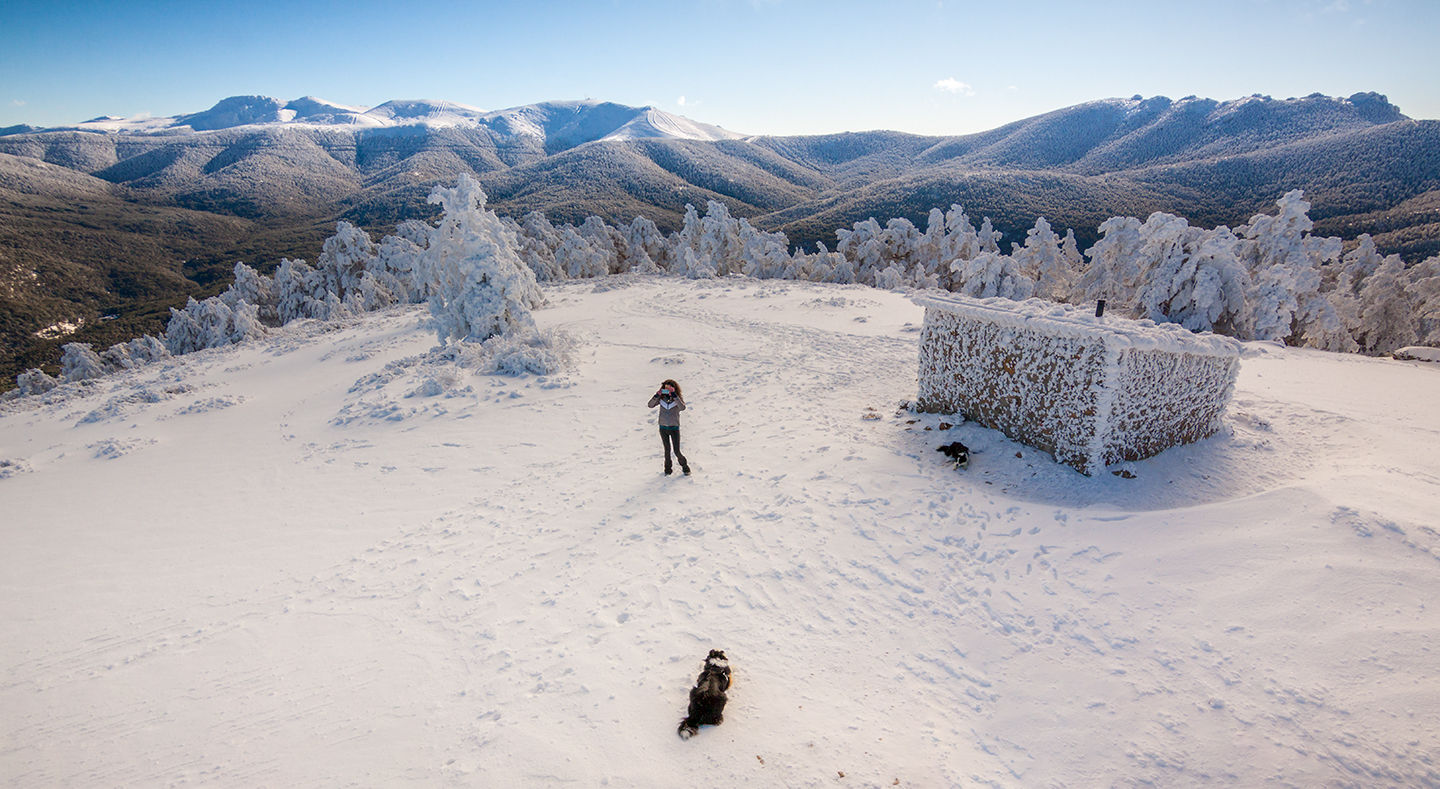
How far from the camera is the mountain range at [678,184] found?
6450cm

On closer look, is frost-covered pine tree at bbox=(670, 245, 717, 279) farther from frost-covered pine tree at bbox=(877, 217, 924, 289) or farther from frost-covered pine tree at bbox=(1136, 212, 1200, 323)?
frost-covered pine tree at bbox=(1136, 212, 1200, 323)

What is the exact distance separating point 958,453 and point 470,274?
13912 millimetres

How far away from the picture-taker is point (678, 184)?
113 m

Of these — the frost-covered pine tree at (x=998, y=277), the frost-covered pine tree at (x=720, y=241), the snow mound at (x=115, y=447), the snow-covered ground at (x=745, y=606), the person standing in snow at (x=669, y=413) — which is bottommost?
the snow-covered ground at (x=745, y=606)

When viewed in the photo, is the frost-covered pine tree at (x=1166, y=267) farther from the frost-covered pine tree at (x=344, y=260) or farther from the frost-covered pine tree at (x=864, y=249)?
the frost-covered pine tree at (x=344, y=260)

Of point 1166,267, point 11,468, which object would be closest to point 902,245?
point 1166,267

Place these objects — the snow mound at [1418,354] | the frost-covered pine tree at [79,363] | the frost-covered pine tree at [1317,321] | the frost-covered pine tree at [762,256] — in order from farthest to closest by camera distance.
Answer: the frost-covered pine tree at [762,256]
the frost-covered pine tree at [79,363]
the frost-covered pine tree at [1317,321]
the snow mound at [1418,354]

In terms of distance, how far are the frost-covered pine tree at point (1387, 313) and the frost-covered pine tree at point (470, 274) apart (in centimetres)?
3223

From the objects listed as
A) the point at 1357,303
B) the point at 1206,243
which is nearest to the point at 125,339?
the point at 1206,243

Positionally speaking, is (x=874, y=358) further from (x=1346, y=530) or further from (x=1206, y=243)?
(x=1206, y=243)

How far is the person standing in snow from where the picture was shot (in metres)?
7.30

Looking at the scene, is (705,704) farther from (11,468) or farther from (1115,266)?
(1115,266)

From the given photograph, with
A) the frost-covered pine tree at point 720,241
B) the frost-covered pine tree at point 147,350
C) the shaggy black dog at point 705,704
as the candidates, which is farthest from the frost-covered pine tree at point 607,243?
the shaggy black dog at point 705,704

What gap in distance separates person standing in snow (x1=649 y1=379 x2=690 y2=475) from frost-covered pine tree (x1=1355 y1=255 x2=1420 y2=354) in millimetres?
29263
